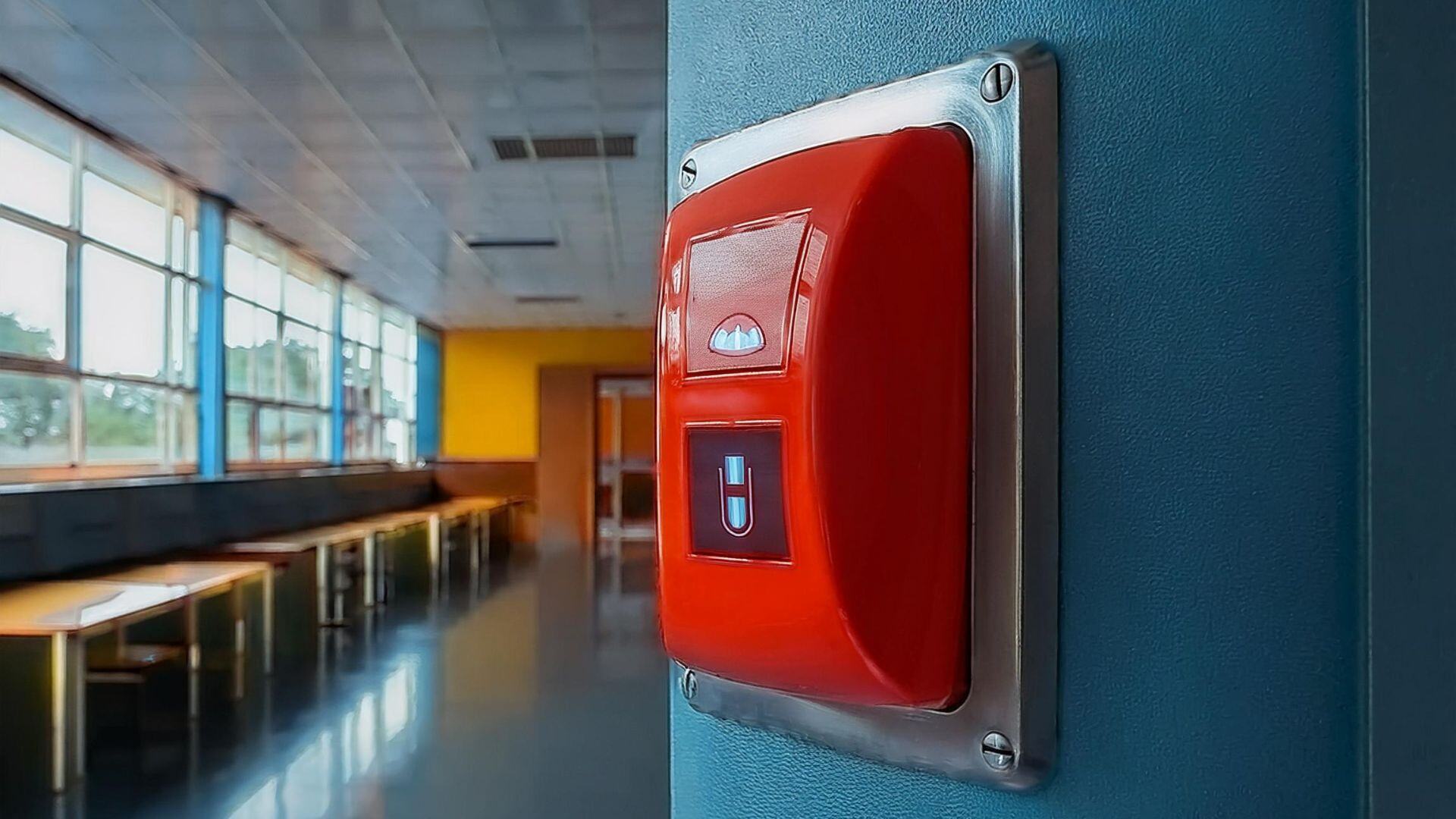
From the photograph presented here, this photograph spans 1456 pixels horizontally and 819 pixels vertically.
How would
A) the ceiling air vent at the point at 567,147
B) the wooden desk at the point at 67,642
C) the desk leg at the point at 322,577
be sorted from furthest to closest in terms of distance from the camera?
the desk leg at the point at 322,577 → the ceiling air vent at the point at 567,147 → the wooden desk at the point at 67,642

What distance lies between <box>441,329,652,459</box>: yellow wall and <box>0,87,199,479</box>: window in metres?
7.34

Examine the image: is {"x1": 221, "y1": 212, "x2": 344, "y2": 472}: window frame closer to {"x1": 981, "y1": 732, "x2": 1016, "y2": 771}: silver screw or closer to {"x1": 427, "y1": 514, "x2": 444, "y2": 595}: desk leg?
{"x1": 427, "y1": 514, "x2": 444, "y2": 595}: desk leg

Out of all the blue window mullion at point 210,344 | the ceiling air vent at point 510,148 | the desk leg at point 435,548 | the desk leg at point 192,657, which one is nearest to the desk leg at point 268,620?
the desk leg at point 192,657

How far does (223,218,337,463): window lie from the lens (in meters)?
8.62

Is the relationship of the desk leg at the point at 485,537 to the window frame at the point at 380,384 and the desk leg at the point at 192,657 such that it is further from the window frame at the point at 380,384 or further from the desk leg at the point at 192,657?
A: the desk leg at the point at 192,657

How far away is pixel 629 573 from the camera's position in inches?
435

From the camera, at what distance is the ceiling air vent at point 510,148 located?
623cm

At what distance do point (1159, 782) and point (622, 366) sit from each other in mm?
14609

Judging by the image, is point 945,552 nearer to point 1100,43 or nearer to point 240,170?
point 1100,43

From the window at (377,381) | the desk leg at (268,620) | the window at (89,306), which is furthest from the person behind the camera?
the window at (377,381)

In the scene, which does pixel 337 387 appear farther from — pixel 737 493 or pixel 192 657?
pixel 737 493

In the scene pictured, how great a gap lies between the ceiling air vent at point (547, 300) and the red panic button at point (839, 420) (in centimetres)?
1171

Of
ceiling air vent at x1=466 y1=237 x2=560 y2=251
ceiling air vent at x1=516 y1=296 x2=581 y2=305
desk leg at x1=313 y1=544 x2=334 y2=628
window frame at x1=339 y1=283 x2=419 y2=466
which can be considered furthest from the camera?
ceiling air vent at x1=516 y1=296 x2=581 y2=305

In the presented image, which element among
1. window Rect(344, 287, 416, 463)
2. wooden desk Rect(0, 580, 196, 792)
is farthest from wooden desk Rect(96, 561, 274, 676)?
window Rect(344, 287, 416, 463)
